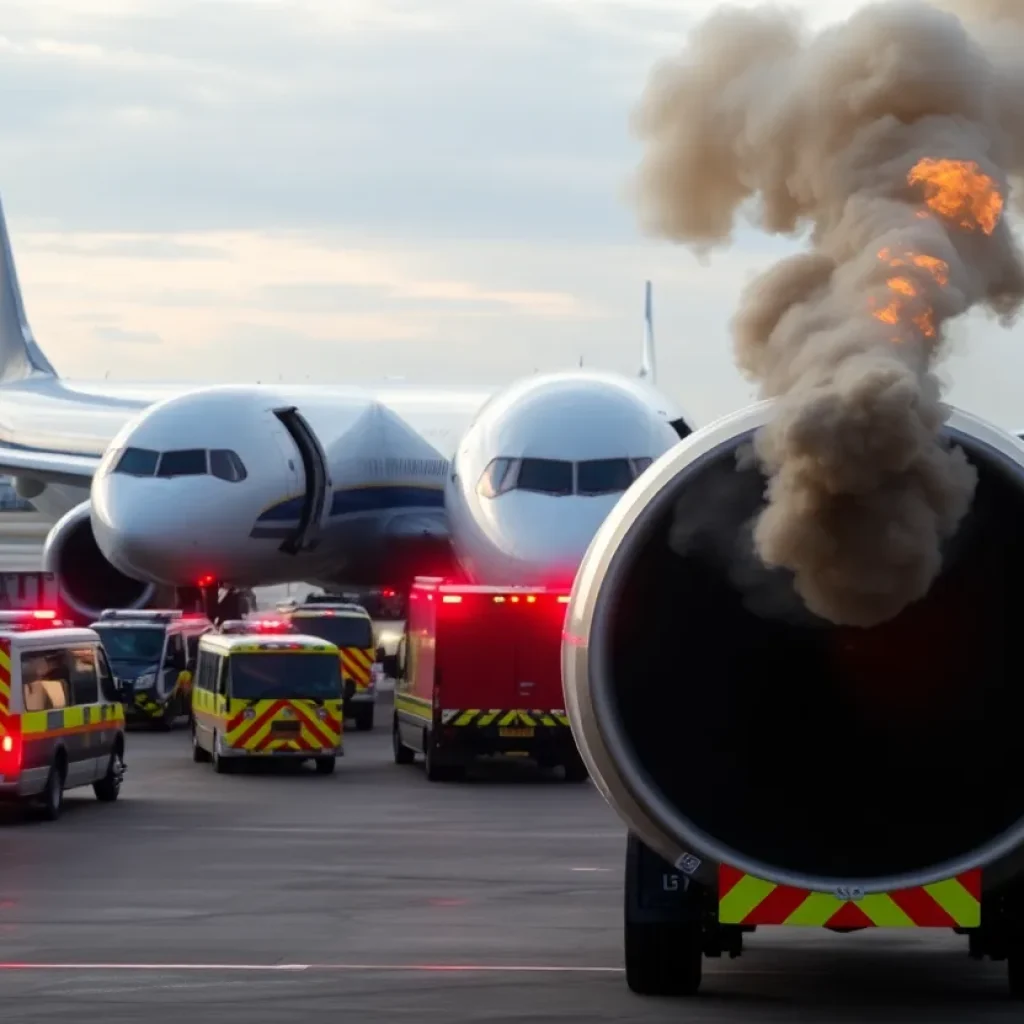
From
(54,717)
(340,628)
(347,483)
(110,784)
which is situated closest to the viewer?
(54,717)

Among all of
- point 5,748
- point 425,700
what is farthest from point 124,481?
point 5,748

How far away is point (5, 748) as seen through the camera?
80.7 ft

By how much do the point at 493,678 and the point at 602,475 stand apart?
198 inches

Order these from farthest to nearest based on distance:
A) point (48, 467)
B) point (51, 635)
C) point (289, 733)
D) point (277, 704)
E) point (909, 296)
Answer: point (48, 467) → point (289, 733) → point (277, 704) → point (51, 635) → point (909, 296)

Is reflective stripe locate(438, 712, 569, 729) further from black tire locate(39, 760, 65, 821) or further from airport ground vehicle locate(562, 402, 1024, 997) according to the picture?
airport ground vehicle locate(562, 402, 1024, 997)

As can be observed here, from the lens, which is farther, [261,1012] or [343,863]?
[343,863]

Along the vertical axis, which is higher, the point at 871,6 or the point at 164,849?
the point at 871,6

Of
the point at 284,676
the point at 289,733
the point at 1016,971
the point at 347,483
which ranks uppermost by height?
the point at 1016,971

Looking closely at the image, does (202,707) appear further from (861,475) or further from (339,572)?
(861,475)

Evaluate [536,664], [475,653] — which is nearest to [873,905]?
[536,664]

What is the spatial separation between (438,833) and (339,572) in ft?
70.1

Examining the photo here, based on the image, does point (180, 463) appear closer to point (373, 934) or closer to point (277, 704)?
point (277, 704)

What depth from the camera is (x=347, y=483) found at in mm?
43375

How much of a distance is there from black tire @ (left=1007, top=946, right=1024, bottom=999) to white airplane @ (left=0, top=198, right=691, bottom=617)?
18.9m
